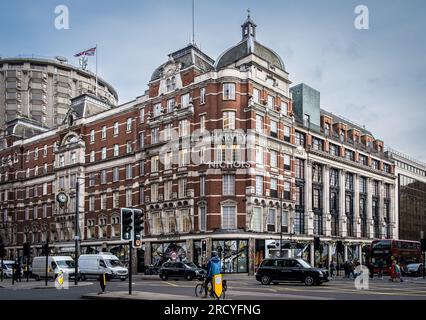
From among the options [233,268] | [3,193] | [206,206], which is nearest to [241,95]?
[206,206]

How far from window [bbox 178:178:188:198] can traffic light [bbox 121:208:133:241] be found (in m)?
33.0

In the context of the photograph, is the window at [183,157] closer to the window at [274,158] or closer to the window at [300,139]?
the window at [274,158]

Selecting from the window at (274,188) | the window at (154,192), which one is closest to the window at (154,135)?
the window at (154,192)

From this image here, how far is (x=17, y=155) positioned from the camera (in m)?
82.2

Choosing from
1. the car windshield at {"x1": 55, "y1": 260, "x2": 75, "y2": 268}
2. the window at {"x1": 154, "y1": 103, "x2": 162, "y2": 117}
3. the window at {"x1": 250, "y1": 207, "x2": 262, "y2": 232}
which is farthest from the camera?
the window at {"x1": 154, "y1": 103, "x2": 162, "y2": 117}

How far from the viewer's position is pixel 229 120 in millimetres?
52531

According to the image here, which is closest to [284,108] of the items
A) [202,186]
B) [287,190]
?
[287,190]

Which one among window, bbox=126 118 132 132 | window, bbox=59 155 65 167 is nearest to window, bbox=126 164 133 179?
window, bbox=126 118 132 132

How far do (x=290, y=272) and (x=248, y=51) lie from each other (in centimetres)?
3096

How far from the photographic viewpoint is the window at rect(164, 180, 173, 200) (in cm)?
5597

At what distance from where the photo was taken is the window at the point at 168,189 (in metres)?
56.0

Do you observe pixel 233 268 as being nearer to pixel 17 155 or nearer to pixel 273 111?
pixel 273 111

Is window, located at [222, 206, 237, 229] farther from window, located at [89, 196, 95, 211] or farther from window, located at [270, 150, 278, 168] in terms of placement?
window, located at [89, 196, 95, 211]

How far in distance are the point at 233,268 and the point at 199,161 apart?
11.5 m
